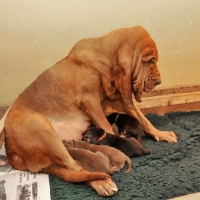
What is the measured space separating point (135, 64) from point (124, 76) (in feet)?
0.42

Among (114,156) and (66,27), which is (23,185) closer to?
(114,156)

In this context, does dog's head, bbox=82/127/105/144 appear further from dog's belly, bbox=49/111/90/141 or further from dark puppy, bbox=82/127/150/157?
dog's belly, bbox=49/111/90/141

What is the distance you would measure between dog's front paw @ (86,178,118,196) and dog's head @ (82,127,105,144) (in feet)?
1.41

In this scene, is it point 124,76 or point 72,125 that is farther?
point 72,125

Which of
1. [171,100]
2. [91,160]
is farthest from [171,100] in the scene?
[91,160]

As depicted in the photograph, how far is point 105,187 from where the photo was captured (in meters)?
2.01

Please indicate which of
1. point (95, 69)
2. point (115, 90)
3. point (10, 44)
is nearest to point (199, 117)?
point (115, 90)

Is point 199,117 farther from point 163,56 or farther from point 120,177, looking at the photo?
point 120,177

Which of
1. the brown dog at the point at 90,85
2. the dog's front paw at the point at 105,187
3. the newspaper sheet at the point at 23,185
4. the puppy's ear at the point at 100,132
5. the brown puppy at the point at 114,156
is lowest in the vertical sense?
the newspaper sheet at the point at 23,185

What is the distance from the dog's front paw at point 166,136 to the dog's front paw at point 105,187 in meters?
0.85

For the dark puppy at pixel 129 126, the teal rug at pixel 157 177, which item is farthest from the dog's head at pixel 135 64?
the teal rug at pixel 157 177

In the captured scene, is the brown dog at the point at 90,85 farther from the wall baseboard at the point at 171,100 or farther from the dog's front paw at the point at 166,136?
the wall baseboard at the point at 171,100

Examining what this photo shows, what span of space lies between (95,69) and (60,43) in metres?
0.80

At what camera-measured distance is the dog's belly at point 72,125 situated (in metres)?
2.59
